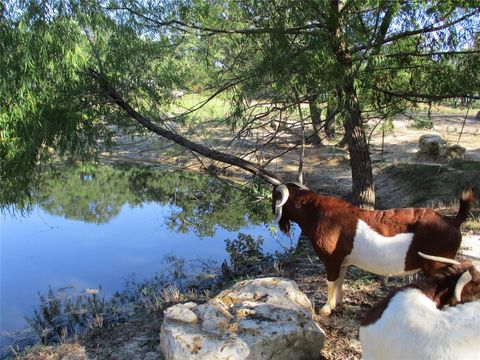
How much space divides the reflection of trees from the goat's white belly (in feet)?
21.3

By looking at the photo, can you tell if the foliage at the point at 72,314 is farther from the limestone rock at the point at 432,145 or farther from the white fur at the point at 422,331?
the limestone rock at the point at 432,145

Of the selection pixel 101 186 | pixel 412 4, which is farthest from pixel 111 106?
pixel 101 186

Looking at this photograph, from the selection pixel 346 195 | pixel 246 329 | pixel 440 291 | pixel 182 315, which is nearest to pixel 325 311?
pixel 246 329

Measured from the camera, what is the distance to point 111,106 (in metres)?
6.82

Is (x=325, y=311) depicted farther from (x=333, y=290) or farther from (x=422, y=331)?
(x=422, y=331)

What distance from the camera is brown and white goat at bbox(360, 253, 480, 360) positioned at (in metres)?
2.46

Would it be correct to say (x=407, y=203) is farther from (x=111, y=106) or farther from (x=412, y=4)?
(x=111, y=106)

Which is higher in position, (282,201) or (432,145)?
(282,201)

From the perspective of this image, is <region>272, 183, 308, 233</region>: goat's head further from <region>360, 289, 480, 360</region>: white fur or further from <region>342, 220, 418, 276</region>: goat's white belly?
<region>360, 289, 480, 360</region>: white fur

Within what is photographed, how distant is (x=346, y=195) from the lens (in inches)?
518

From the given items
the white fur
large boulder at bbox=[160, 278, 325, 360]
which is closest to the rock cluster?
large boulder at bbox=[160, 278, 325, 360]

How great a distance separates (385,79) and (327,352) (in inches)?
161

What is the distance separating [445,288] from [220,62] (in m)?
5.66

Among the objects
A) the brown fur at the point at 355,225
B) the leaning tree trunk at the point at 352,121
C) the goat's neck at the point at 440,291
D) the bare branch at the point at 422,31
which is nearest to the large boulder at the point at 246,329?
the brown fur at the point at 355,225
